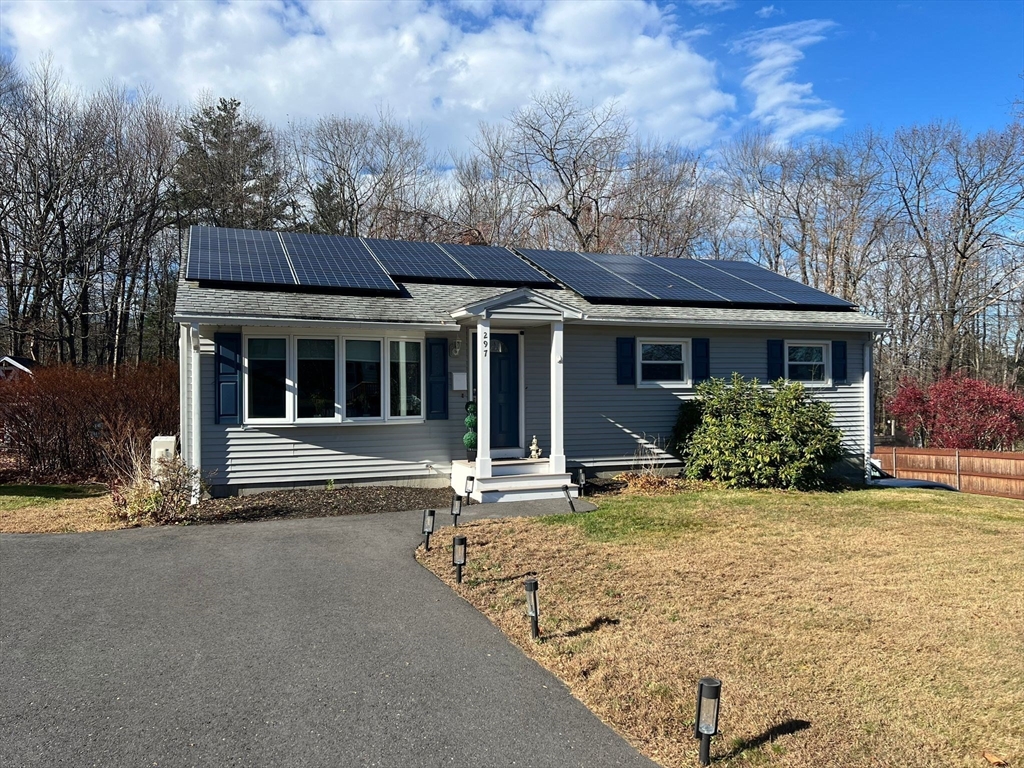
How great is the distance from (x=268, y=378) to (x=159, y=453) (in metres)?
1.92

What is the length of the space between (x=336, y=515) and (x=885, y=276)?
26221mm

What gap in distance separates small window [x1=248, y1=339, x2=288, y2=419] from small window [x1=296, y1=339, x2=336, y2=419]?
0.22 m

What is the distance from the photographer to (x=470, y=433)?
11.5 m

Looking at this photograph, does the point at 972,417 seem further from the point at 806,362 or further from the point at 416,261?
the point at 416,261

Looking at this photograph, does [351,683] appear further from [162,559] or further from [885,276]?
[885,276]

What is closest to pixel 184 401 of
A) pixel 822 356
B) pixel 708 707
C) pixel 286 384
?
pixel 286 384

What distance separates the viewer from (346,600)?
6.19 metres

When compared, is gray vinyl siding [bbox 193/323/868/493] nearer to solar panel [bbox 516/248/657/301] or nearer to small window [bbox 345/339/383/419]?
small window [bbox 345/339/383/419]

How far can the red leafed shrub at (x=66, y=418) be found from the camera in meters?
13.6

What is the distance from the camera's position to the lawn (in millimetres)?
3850

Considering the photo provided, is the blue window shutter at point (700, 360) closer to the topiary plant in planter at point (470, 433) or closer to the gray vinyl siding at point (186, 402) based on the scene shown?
the topiary plant in planter at point (470, 433)

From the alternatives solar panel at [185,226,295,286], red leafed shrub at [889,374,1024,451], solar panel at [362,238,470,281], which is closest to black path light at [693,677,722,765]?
solar panel at [185,226,295,286]

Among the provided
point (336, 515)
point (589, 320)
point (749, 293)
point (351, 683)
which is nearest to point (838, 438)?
point (749, 293)

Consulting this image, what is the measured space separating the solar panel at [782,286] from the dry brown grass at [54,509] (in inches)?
489
